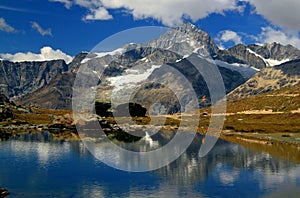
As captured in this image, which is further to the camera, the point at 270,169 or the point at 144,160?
the point at 144,160

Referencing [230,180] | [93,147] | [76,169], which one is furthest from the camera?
[93,147]

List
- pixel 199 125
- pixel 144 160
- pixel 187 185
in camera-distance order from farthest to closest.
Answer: pixel 199 125
pixel 144 160
pixel 187 185

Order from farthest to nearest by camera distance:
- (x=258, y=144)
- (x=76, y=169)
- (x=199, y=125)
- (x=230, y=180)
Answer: (x=199, y=125) → (x=258, y=144) → (x=76, y=169) → (x=230, y=180)

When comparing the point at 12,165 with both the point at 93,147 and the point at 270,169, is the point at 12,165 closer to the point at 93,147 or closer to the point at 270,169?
the point at 93,147

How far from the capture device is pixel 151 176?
213 feet

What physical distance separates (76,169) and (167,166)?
17.7 metres

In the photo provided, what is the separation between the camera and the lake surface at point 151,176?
54.2 metres

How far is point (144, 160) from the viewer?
82.8 meters

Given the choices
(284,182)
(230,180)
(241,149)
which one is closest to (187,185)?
(230,180)

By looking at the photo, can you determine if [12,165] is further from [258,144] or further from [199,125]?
[199,125]

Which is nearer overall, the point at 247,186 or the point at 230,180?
the point at 247,186

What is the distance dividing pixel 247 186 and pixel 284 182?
731 cm

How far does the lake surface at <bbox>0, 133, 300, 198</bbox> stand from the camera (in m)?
54.2

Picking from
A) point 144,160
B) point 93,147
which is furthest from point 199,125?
point 144,160
